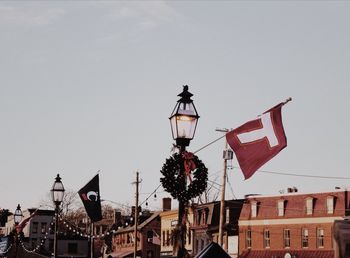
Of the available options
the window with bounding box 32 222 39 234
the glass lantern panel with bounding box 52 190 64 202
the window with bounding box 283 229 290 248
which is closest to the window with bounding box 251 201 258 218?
the window with bounding box 283 229 290 248

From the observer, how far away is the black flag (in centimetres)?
3066

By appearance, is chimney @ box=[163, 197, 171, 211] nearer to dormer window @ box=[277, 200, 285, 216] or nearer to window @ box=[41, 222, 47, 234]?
window @ box=[41, 222, 47, 234]

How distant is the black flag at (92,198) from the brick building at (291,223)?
30.6 metres

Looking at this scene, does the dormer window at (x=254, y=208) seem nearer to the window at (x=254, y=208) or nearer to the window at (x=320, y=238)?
the window at (x=254, y=208)

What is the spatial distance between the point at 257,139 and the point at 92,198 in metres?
19.0

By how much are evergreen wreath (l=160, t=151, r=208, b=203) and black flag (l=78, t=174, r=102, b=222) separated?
18493 millimetres

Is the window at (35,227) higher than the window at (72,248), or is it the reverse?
the window at (35,227)

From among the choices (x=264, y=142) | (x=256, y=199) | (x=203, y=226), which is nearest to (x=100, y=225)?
(x=203, y=226)

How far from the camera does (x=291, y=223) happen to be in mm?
64250

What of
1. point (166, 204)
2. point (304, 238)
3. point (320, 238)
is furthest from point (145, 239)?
point (320, 238)

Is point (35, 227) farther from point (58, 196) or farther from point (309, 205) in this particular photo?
point (58, 196)

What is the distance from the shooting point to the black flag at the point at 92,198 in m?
30.7

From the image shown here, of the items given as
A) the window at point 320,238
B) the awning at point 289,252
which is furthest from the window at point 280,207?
the window at point 320,238

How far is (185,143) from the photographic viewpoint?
11.5m
